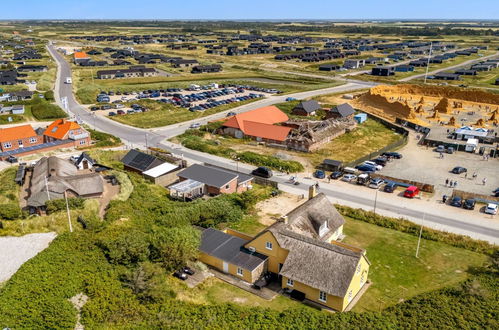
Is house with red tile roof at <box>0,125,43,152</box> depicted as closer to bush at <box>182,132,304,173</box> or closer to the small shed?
bush at <box>182,132,304,173</box>

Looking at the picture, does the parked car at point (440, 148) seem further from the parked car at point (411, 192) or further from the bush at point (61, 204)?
the bush at point (61, 204)

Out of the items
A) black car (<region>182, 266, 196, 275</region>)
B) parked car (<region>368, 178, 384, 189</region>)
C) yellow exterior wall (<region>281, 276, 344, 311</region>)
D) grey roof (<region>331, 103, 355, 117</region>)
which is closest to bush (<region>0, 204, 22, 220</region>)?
black car (<region>182, 266, 196, 275</region>)

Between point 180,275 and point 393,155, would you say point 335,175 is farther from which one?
point 180,275

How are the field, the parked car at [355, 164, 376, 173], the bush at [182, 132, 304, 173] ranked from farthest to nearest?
1. the field
2. the bush at [182, 132, 304, 173]
3. the parked car at [355, 164, 376, 173]

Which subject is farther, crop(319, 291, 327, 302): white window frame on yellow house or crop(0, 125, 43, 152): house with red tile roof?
crop(0, 125, 43, 152): house with red tile roof

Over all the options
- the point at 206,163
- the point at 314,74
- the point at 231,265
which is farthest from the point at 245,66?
the point at 231,265

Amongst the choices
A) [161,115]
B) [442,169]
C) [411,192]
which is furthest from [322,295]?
[161,115]

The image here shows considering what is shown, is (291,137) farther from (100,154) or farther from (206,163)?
(100,154)
